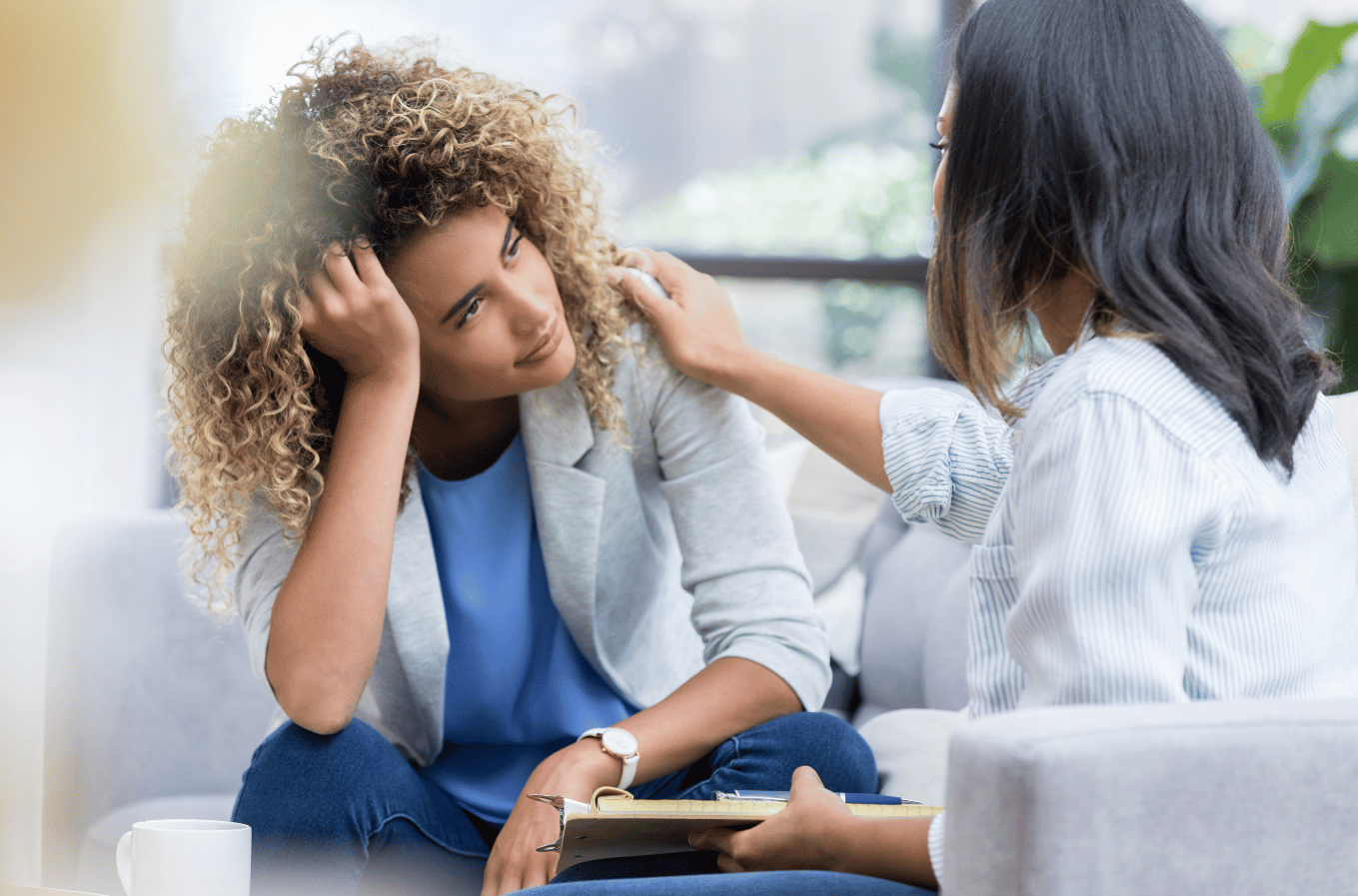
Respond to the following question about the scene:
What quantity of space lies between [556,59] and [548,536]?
5.69ft

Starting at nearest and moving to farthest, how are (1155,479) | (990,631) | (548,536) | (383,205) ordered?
(1155,479)
(990,631)
(383,205)
(548,536)

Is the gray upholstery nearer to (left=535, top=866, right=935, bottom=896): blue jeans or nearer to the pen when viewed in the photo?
the pen

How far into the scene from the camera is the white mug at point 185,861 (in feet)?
2.21

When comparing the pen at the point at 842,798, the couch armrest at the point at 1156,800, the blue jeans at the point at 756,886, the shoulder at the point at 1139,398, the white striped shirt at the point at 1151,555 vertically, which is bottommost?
the pen at the point at 842,798

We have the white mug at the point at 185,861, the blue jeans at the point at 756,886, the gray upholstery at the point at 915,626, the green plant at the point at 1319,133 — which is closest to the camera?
the blue jeans at the point at 756,886

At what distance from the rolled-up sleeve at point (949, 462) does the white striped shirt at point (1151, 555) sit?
21 centimetres

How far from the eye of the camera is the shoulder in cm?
54

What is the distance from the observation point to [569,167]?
43.8 inches

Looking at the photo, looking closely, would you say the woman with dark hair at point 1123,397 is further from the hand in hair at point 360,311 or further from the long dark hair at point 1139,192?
the hand in hair at point 360,311

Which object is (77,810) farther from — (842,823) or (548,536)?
(842,823)

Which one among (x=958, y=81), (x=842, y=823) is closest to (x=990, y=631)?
(x=842, y=823)

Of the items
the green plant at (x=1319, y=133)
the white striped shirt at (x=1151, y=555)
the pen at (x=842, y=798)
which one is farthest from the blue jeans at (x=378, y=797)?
the green plant at (x=1319, y=133)

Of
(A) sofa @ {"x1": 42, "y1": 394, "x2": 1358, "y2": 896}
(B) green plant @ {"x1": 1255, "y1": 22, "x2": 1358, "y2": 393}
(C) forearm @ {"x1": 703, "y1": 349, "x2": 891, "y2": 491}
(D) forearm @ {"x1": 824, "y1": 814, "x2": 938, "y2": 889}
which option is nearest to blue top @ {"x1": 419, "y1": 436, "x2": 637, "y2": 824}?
(A) sofa @ {"x1": 42, "y1": 394, "x2": 1358, "y2": 896}

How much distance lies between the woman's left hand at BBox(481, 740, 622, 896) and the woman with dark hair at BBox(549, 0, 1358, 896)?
24 centimetres
